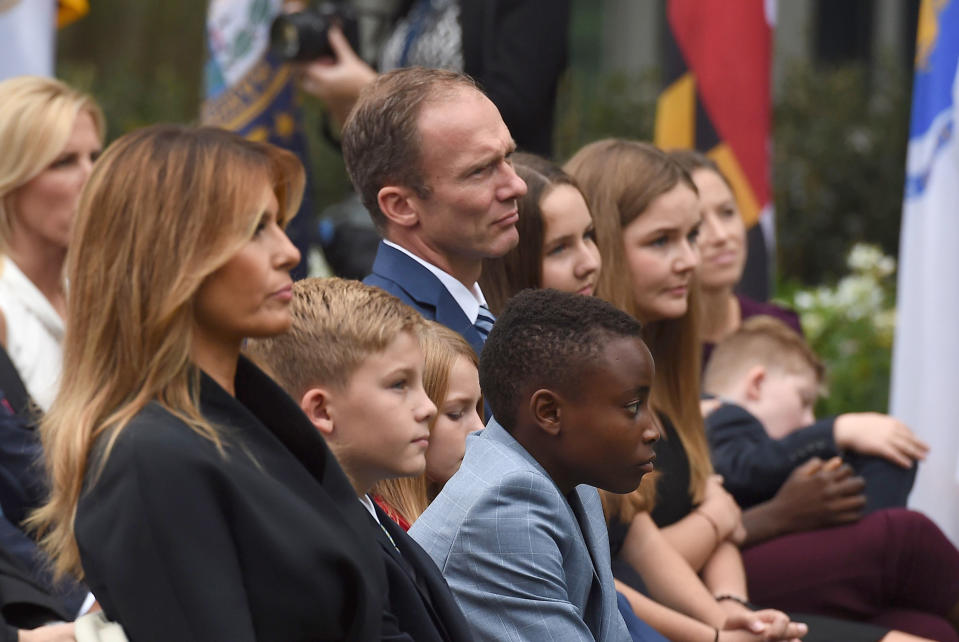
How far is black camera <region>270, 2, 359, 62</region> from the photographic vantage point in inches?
191

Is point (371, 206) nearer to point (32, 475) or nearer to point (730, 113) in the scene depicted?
point (32, 475)

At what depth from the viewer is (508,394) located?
2650 mm

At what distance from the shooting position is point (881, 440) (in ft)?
13.2

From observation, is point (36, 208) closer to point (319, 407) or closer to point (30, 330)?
point (30, 330)

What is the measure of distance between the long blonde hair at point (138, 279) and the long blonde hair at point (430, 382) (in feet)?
2.70

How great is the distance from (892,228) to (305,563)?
8148 millimetres

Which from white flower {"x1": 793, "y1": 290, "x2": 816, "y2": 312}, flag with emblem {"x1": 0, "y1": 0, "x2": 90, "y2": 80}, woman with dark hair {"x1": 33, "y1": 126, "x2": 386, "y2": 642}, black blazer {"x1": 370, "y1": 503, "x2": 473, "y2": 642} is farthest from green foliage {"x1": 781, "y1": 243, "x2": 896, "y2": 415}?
woman with dark hair {"x1": 33, "y1": 126, "x2": 386, "y2": 642}

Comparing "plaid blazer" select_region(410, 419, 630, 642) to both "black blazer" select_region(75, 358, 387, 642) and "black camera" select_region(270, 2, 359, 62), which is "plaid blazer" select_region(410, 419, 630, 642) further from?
"black camera" select_region(270, 2, 359, 62)

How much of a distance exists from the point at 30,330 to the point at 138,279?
67.1 inches

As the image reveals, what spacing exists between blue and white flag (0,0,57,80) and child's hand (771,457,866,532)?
2808 millimetres

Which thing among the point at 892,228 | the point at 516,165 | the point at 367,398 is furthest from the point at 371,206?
the point at 892,228

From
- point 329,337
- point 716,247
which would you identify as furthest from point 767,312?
point 329,337

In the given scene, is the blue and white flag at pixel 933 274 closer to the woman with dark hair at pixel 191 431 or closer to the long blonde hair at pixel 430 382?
the long blonde hair at pixel 430 382

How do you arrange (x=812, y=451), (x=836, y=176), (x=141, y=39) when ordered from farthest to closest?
(x=141, y=39) → (x=836, y=176) → (x=812, y=451)
